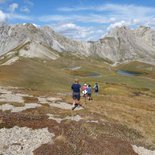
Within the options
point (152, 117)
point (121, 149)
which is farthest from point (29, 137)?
point (152, 117)

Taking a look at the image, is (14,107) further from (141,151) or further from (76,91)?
(141,151)

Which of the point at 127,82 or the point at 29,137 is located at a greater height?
the point at 29,137

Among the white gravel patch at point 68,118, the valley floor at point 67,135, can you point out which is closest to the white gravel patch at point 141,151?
the valley floor at point 67,135

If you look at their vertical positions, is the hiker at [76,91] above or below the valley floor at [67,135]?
above

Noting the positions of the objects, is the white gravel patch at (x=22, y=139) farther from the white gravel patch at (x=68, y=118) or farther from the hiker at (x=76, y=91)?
the hiker at (x=76, y=91)

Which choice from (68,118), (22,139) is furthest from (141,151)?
(68,118)

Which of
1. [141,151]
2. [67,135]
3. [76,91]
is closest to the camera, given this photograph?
[67,135]

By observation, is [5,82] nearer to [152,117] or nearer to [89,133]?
[152,117]

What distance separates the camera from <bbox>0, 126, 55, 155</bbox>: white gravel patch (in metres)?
27.0

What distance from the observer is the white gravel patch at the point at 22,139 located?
2703cm

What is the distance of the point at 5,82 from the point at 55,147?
223 feet

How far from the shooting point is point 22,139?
30.1 metres

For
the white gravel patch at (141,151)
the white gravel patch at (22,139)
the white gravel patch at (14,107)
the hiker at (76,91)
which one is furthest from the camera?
the hiker at (76,91)

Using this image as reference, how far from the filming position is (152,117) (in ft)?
182
